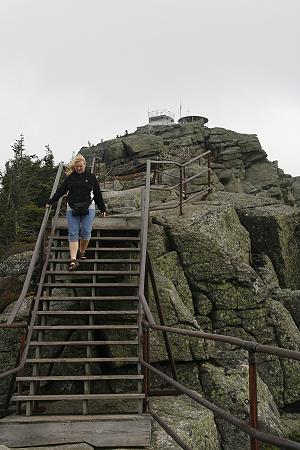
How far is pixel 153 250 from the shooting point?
35.1 feet

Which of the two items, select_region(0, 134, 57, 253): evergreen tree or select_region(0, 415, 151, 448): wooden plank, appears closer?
select_region(0, 415, 151, 448): wooden plank

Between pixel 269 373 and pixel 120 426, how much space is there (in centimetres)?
515

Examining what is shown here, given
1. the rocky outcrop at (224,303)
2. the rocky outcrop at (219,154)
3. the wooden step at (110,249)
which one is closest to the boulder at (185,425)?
the rocky outcrop at (224,303)

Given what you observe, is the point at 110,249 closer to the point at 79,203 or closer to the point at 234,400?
the point at 79,203

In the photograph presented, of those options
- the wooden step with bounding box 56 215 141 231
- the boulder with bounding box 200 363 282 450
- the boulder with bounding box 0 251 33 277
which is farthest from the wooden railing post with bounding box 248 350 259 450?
the boulder with bounding box 0 251 33 277

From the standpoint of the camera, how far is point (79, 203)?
8.48 metres

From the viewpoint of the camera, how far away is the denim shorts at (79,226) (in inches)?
330

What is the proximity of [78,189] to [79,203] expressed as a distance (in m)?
A: 0.32

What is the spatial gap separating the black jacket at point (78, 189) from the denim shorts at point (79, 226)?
0.91 feet

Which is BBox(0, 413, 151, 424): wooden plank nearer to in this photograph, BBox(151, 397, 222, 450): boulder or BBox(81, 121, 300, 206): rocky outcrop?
BBox(151, 397, 222, 450): boulder

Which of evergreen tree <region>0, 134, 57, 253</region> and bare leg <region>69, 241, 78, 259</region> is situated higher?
evergreen tree <region>0, 134, 57, 253</region>

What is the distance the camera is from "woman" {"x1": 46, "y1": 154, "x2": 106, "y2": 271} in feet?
27.5

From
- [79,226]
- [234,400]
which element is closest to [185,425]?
[234,400]

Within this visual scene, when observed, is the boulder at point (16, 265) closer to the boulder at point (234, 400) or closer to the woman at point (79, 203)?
the woman at point (79, 203)
